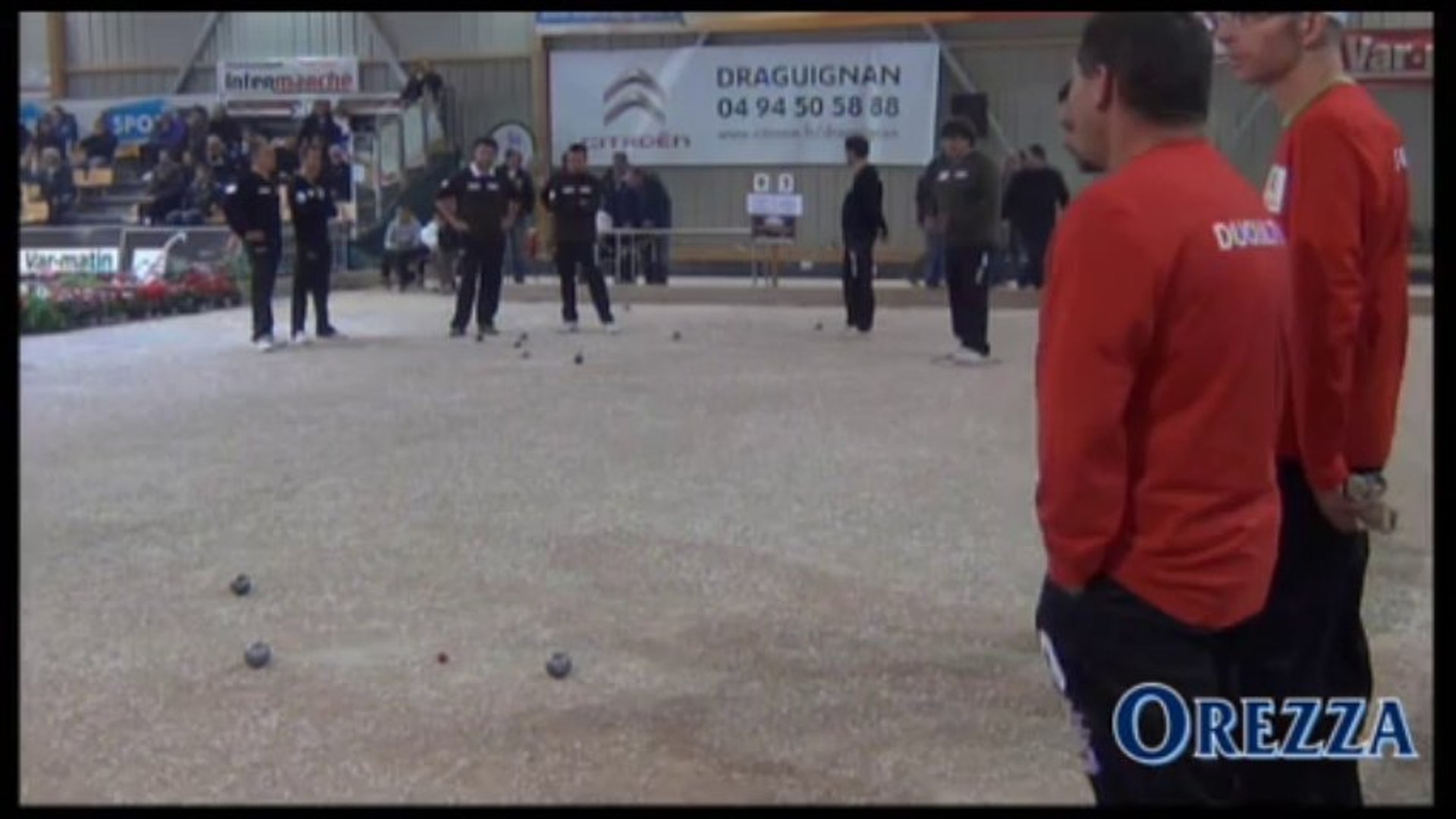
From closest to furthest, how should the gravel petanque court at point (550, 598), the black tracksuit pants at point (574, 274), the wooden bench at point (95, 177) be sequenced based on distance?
1. the gravel petanque court at point (550, 598)
2. the wooden bench at point (95, 177)
3. the black tracksuit pants at point (574, 274)

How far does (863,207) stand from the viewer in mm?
12172

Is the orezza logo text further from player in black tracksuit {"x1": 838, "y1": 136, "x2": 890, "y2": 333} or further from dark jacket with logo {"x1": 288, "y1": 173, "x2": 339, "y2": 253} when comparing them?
dark jacket with logo {"x1": 288, "y1": 173, "x2": 339, "y2": 253}

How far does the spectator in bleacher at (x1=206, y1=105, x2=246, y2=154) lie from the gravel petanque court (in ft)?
25.6

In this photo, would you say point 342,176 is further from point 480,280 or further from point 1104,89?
point 1104,89

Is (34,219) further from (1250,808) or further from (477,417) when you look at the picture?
(477,417)

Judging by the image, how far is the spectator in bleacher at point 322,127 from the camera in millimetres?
16156

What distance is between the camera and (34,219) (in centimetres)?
419

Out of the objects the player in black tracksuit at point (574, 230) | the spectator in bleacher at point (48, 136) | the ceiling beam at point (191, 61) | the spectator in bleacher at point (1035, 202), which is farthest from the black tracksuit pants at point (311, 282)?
the ceiling beam at point (191, 61)

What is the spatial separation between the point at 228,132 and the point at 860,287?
6.94 meters

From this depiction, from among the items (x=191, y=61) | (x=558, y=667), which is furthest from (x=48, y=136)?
(x=191, y=61)

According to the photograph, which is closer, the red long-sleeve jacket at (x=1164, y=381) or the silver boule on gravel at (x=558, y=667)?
the red long-sleeve jacket at (x=1164, y=381)

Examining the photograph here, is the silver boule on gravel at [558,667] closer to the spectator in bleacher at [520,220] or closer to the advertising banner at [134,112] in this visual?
the spectator in bleacher at [520,220]

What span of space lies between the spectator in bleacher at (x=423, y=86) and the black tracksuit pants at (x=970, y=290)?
11440 mm

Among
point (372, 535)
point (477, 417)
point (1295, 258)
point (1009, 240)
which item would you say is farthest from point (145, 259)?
point (1295, 258)
